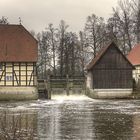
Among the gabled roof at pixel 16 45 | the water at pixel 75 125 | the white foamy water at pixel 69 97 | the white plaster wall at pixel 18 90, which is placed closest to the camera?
the water at pixel 75 125

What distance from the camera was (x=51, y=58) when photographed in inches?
2675

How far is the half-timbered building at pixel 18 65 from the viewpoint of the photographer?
40.4 metres

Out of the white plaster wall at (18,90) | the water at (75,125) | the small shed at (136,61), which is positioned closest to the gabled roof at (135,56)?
the small shed at (136,61)

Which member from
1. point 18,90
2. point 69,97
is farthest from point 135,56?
point 18,90

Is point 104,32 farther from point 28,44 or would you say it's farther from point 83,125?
point 83,125

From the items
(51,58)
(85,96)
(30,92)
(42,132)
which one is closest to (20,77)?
(30,92)

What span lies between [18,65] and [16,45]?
6.18 feet

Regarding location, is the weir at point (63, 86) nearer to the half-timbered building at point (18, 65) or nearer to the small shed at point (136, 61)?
the half-timbered building at point (18, 65)

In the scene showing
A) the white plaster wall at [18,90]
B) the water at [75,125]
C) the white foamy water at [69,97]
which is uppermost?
the white plaster wall at [18,90]

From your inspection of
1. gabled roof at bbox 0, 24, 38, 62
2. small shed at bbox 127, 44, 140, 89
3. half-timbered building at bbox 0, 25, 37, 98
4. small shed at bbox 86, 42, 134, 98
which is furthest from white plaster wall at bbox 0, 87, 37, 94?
small shed at bbox 127, 44, 140, 89

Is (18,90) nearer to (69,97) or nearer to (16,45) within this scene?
(16,45)

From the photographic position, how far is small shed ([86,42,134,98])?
4219 centimetres

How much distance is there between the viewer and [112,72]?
42.5 metres

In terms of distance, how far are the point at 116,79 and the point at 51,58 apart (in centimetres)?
2644
